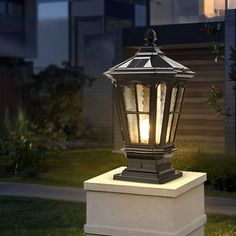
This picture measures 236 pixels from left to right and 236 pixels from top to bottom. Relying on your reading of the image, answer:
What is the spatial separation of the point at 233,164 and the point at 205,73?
4.37m

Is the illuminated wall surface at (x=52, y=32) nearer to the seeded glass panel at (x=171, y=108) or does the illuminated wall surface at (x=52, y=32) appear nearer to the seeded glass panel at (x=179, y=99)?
the seeded glass panel at (x=179, y=99)

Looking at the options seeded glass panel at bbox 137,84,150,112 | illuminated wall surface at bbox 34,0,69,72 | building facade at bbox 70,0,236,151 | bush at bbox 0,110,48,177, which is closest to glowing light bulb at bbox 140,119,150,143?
seeded glass panel at bbox 137,84,150,112

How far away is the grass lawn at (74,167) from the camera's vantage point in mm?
12148

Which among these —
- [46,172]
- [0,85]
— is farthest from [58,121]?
[46,172]

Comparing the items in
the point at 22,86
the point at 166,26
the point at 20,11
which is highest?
the point at 20,11

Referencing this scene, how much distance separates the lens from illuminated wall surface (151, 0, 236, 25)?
13197 mm

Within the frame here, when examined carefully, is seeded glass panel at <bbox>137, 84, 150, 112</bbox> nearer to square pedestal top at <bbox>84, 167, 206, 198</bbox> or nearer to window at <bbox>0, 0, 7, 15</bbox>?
square pedestal top at <bbox>84, 167, 206, 198</bbox>

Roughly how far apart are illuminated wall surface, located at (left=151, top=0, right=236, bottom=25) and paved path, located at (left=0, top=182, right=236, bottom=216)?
4628 mm

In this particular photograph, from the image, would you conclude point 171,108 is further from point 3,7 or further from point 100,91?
point 3,7

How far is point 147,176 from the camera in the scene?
17.7 ft

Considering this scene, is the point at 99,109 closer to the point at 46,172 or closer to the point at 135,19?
the point at 46,172

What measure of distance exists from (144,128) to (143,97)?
269 millimetres

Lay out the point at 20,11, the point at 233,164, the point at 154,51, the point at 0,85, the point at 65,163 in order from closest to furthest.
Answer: the point at 154,51
the point at 233,164
the point at 65,163
the point at 0,85
the point at 20,11

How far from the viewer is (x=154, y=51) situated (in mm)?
5566
